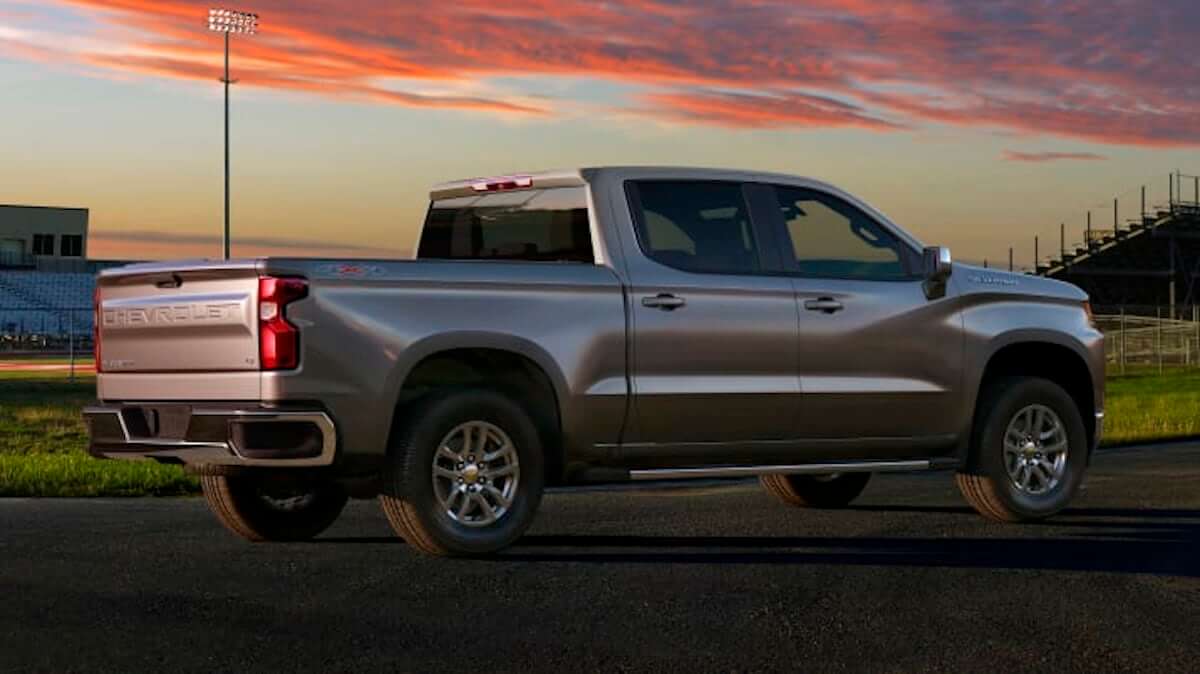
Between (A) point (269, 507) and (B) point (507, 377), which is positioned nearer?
(B) point (507, 377)

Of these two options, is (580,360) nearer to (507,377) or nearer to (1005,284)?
(507,377)

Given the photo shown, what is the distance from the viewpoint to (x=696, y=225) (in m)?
10.8

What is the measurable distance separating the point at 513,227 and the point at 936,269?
264 centimetres

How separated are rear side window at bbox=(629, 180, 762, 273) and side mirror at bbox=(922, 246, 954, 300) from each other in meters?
1.19

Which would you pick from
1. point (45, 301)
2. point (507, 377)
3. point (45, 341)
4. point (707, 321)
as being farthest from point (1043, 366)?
point (45, 301)

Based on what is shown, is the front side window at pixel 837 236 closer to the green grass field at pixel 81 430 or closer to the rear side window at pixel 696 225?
the rear side window at pixel 696 225

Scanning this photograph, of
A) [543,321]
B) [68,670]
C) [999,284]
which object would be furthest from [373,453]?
[999,284]

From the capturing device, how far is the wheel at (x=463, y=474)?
31.1 feet

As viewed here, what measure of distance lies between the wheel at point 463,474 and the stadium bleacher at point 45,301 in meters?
79.1

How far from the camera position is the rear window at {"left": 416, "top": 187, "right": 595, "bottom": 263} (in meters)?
10.6

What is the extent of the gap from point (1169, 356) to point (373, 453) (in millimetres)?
59241

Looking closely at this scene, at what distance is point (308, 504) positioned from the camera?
1098 cm

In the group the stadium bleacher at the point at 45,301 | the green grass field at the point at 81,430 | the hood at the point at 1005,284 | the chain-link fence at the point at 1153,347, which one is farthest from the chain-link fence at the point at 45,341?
the hood at the point at 1005,284

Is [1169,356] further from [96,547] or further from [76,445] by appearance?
[96,547]
